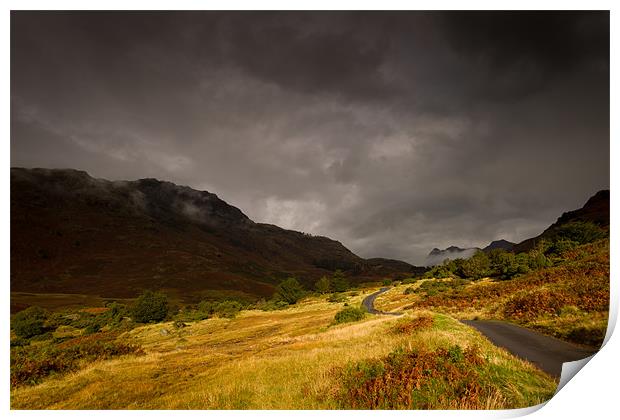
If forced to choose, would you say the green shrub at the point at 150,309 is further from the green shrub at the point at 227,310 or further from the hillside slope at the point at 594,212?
the hillside slope at the point at 594,212

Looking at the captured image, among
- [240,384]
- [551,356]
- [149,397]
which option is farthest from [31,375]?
[551,356]

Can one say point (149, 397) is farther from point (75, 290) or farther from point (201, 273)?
point (201, 273)

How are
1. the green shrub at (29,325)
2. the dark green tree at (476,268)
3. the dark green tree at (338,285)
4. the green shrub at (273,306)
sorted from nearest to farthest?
the dark green tree at (476,268) < the green shrub at (29,325) < the green shrub at (273,306) < the dark green tree at (338,285)

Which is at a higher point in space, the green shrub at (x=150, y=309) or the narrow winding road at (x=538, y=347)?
the narrow winding road at (x=538, y=347)

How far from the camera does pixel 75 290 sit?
119 meters

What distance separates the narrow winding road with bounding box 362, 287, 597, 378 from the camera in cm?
1065

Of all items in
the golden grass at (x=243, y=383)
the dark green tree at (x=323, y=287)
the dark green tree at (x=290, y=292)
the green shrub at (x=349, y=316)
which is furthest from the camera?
the dark green tree at (x=323, y=287)

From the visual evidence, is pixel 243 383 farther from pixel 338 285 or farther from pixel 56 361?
pixel 338 285

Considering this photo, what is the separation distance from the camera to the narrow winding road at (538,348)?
10648mm

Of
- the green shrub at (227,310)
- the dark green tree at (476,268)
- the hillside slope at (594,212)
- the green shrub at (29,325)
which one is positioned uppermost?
the hillside slope at (594,212)

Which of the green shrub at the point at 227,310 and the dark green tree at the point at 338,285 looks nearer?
the green shrub at the point at 227,310

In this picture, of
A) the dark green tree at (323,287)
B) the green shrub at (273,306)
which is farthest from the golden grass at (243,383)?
the dark green tree at (323,287)

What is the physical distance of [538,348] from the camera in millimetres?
12039

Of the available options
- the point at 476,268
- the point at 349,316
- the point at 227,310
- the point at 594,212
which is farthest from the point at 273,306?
the point at 594,212
